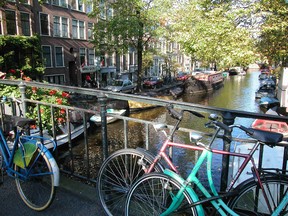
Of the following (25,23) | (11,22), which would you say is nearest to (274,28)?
(11,22)

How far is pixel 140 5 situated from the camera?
22953 mm

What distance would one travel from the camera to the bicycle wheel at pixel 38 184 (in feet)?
8.75

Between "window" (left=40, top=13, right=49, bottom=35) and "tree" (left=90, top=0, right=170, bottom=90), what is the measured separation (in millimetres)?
4769

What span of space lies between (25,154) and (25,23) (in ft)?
79.1

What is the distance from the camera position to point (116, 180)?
2752mm

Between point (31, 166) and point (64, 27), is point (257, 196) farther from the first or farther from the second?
point (64, 27)

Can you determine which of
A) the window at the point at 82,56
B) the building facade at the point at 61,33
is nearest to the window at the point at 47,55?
the building facade at the point at 61,33

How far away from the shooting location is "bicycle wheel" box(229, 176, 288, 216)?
191 centimetres

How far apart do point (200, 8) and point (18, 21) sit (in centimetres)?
1696

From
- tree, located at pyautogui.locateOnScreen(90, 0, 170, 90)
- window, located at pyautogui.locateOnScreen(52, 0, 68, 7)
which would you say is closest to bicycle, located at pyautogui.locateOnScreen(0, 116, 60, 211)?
tree, located at pyautogui.locateOnScreen(90, 0, 170, 90)

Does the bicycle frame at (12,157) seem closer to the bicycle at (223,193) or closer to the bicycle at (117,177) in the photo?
the bicycle at (117,177)

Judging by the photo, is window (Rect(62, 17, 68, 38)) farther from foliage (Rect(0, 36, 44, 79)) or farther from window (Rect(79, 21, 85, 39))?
foliage (Rect(0, 36, 44, 79))

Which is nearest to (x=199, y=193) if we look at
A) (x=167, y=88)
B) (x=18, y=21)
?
(x=18, y=21)

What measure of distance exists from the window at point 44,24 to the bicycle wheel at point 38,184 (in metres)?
25.6
